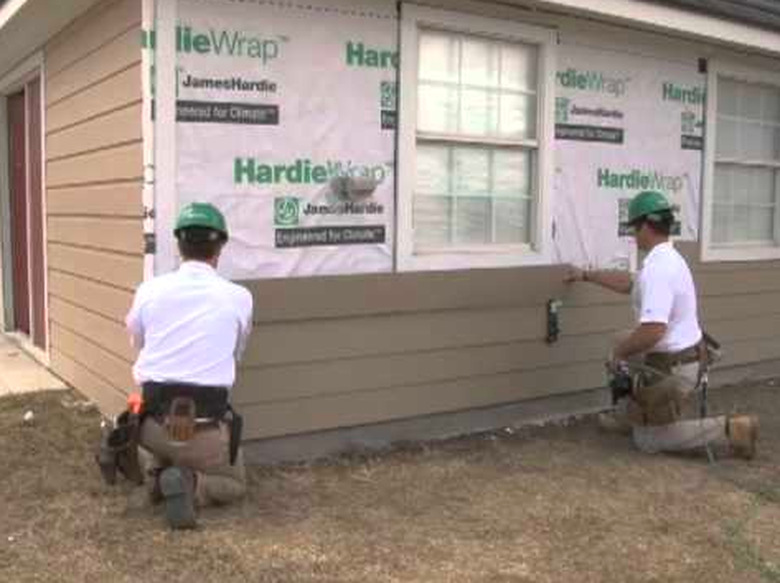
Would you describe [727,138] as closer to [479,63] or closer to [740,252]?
[740,252]

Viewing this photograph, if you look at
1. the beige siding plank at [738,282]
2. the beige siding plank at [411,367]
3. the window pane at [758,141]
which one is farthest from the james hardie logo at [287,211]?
the window pane at [758,141]

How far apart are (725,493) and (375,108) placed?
2869 millimetres

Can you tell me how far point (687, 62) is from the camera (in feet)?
25.4

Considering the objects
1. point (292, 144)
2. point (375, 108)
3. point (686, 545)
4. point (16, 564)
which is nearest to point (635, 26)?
point (375, 108)

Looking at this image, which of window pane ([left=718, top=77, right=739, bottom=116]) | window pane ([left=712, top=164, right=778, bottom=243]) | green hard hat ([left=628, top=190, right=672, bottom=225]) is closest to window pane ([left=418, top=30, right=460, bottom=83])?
green hard hat ([left=628, top=190, right=672, bottom=225])

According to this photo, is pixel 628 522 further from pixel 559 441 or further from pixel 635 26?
pixel 635 26

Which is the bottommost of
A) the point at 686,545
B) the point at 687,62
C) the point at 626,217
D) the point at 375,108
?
the point at 686,545

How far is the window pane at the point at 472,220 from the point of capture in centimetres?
654

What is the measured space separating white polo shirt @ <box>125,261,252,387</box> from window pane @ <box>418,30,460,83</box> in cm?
223

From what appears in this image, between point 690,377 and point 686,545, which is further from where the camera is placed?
point 690,377

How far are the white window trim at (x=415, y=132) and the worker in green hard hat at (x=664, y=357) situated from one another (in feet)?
2.47

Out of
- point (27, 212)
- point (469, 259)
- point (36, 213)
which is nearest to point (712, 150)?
point (469, 259)

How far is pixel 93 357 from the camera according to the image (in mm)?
6578

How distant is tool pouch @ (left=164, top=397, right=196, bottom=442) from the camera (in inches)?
178
